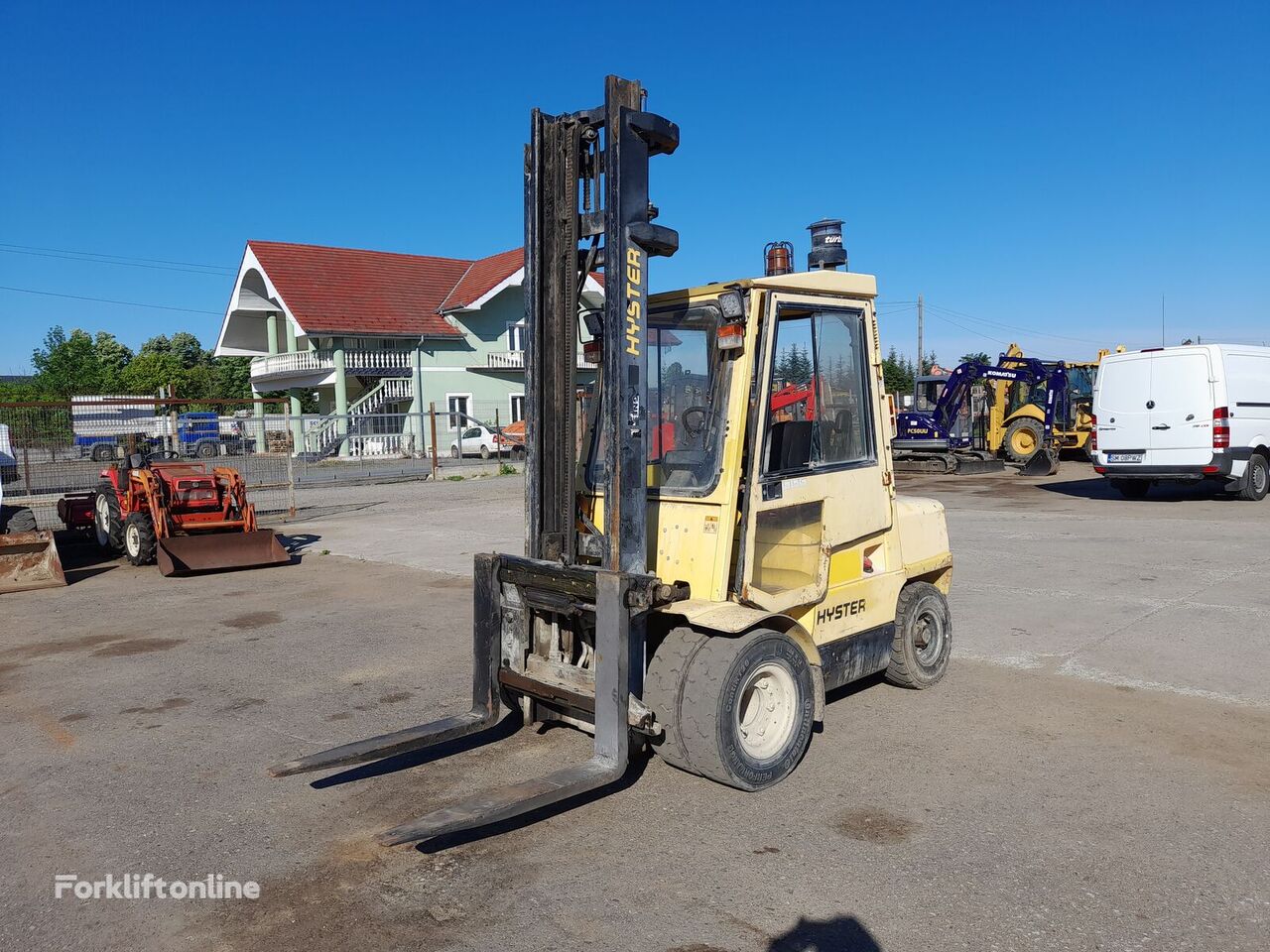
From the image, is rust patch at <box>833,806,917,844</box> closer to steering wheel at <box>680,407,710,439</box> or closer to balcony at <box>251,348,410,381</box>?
steering wheel at <box>680,407,710,439</box>

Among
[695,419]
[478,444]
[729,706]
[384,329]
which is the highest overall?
[384,329]

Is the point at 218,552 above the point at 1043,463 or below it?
below

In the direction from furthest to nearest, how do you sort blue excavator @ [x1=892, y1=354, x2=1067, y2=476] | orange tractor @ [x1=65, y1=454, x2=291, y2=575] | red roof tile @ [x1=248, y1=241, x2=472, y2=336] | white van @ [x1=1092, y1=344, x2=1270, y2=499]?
red roof tile @ [x1=248, y1=241, x2=472, y2=336]
blue excavator @ [x1=892, y1=354, x2=1067, y2=476]
white van @ [x1=1092, y1=344, x2=1270, y2=499]
orange tractor @ [x1=65, y1=454, x2=291, y2=575]

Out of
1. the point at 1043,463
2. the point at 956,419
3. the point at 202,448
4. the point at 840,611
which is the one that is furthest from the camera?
the point at 202,448

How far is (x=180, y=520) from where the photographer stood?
1243 cm

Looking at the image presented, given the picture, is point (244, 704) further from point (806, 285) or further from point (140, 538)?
point (140, 538)

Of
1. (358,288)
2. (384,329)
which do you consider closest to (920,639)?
(384,329)

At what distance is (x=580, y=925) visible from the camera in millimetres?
3430

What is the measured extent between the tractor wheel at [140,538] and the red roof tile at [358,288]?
25.2 metres

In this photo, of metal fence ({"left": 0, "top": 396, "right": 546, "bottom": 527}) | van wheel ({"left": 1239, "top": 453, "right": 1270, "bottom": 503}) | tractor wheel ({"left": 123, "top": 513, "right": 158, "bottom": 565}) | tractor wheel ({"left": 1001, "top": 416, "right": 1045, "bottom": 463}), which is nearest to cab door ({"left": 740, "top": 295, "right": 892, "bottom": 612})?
tractor wheel ({"left": 123, "top": 513, "right": 158, "bottom": 565})

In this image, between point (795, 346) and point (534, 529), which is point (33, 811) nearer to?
point (534, 529)

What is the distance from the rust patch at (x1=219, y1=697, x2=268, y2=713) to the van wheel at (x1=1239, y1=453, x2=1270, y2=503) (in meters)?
16.1

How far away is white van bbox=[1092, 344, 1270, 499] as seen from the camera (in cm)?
1548

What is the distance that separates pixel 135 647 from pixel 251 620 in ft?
3.85
